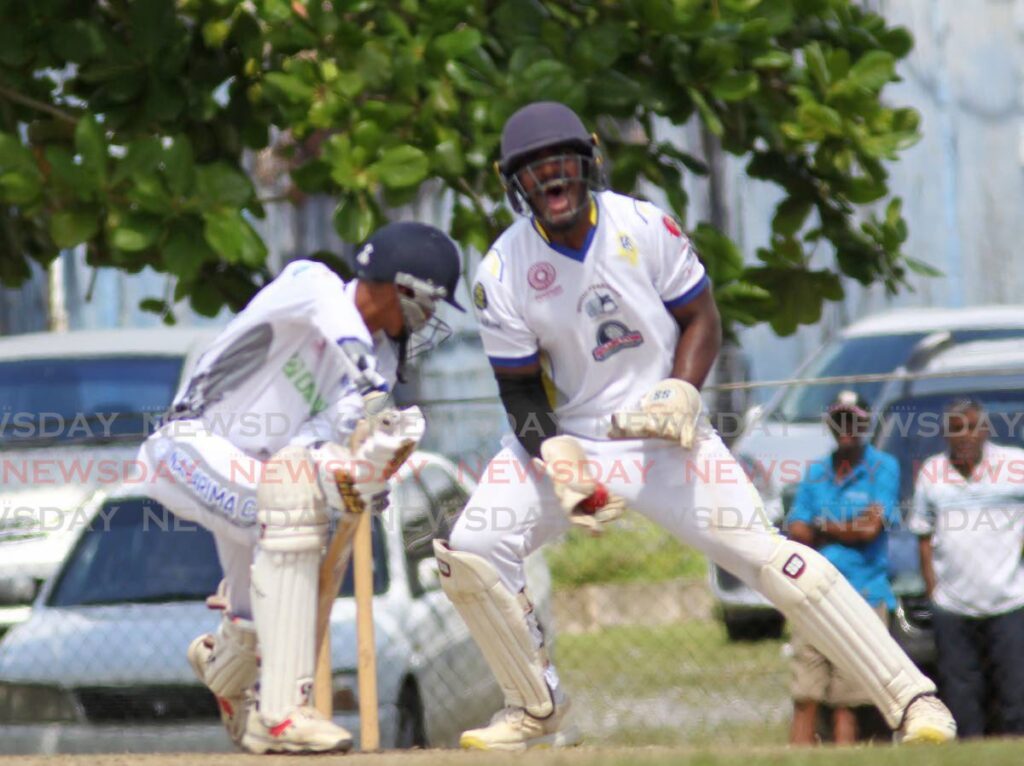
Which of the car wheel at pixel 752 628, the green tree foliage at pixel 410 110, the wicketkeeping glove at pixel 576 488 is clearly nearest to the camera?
the wicketkeeping glove at pixel 576 488

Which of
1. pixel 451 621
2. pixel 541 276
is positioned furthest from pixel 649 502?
pixel 451 621

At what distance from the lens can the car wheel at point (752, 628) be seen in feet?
26.5

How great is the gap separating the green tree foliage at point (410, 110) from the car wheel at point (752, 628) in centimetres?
132

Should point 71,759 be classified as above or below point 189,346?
below

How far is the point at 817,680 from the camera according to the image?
24.5ft

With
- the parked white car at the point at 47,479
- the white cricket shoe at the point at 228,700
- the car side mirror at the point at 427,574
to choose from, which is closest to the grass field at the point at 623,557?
the car side mirror at the point at 427,574

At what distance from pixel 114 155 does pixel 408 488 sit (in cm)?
181

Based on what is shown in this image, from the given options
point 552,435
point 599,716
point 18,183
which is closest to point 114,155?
point 18,183

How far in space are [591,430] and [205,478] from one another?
1.18 metres

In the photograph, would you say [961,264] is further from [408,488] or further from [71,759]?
[71,759]

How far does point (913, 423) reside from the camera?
792 centimetres

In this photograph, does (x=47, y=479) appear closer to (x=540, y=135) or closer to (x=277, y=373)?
(x=277, y=373)

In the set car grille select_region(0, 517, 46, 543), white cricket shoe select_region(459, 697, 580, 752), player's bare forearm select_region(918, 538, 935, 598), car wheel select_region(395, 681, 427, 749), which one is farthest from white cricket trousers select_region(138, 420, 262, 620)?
player's bare forearm select_region(918, 538, 935, 598)

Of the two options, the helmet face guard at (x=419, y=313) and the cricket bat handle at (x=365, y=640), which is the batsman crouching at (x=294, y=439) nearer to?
the helmet face guard at (x=419, y=313)
